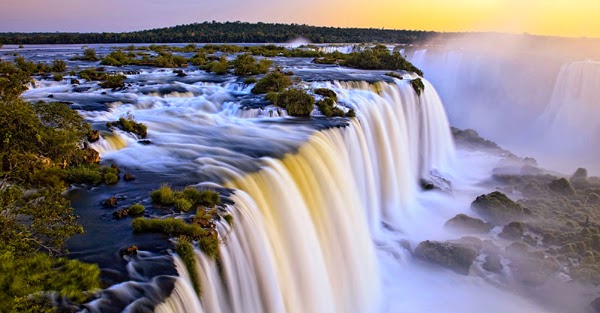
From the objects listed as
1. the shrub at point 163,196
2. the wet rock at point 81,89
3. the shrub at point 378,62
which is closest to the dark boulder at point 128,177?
the shrub at point 163,196

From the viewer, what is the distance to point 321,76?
29453 mm

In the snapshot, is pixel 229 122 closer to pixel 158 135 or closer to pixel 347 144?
pixel 158 135

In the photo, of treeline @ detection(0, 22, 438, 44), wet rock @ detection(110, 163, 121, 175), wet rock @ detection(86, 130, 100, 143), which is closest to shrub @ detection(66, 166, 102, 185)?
wet rock @ detection(110, 163, 121, 175)

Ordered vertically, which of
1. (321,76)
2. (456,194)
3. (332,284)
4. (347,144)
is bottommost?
(456,194)

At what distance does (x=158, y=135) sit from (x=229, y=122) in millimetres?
3507

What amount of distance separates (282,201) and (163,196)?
9.75 ft

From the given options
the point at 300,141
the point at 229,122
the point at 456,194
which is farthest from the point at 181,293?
the point at 456,194

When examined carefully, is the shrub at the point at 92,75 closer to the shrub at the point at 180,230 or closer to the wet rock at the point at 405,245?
the wet rock at the point at 405,245

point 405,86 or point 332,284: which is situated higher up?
point 405,86

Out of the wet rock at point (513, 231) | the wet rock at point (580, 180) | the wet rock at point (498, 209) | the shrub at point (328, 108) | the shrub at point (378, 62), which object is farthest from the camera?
the shrub at point (378, 62)

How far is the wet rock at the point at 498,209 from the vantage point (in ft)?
68.0

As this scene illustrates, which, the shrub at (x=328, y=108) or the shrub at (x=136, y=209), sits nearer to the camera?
the shrub at (x=136, y=209)

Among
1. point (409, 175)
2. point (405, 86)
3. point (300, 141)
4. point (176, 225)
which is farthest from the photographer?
point (405, 86)

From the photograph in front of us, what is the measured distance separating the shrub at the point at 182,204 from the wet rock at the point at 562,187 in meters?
21.5
